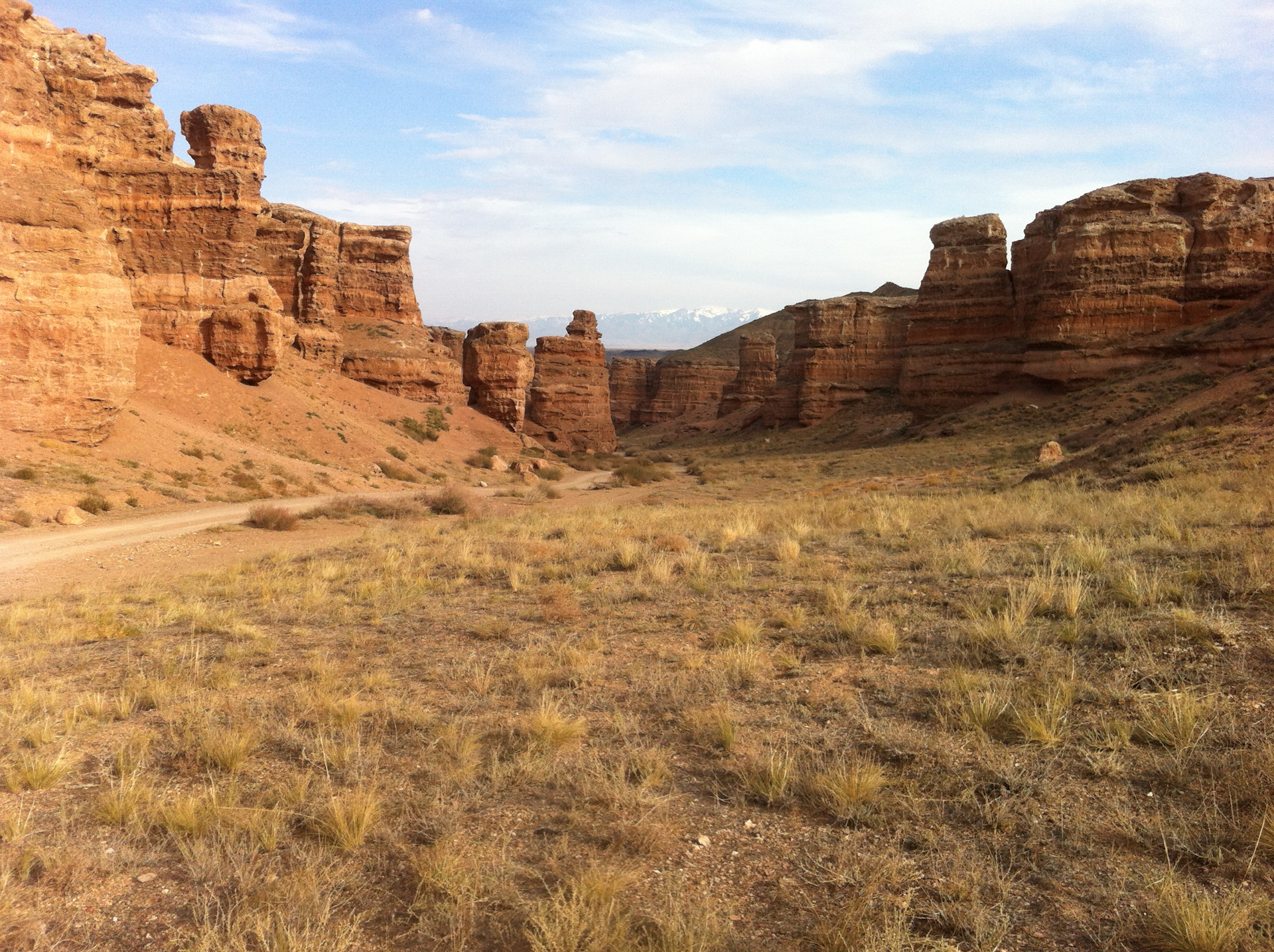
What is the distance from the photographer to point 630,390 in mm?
100188

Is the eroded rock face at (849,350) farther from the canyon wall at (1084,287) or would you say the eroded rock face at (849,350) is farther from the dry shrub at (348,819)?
the dry shrub at (348,819)

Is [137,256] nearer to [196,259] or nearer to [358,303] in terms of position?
[196,259]

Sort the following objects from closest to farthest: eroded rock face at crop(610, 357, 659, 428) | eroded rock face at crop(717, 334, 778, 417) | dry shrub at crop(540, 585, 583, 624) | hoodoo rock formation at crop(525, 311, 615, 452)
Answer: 1. dry shrub at crop(540, 585, 583, 624)
2. hoodoo rock formation at crop(525, 311, 615, 452)
3. eroded rock face at crop(717, 334, 778, 417)
4. eroded rock face at crop(610, 357, 659, 428)

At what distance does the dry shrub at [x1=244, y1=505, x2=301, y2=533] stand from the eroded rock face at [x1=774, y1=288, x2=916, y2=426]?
4744cm

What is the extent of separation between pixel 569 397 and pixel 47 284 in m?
33.8

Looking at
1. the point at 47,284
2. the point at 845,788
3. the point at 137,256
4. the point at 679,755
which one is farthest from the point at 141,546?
the point at 137,256

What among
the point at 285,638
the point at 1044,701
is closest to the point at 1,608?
the point at 285,638

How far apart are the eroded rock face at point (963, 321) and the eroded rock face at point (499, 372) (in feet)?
79.9

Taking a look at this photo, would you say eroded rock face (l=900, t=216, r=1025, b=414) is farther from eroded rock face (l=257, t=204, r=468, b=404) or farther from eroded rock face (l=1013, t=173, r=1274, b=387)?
eroded rock face (l=257, t=204, r=468, b=404)

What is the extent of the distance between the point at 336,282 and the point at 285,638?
129ft

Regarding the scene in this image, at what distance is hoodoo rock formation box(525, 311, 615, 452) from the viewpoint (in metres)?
51.9

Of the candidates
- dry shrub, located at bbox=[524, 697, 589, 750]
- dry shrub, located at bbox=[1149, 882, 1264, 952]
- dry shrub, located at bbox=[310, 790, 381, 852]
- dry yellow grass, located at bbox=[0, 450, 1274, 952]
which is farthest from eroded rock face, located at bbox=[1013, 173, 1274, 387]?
dry shrub, located at bbox=[310, 790, 381, 852]

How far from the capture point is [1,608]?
981 centimetres

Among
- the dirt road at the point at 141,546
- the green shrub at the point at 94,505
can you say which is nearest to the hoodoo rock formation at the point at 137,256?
the green shrub at the point at 94,505
